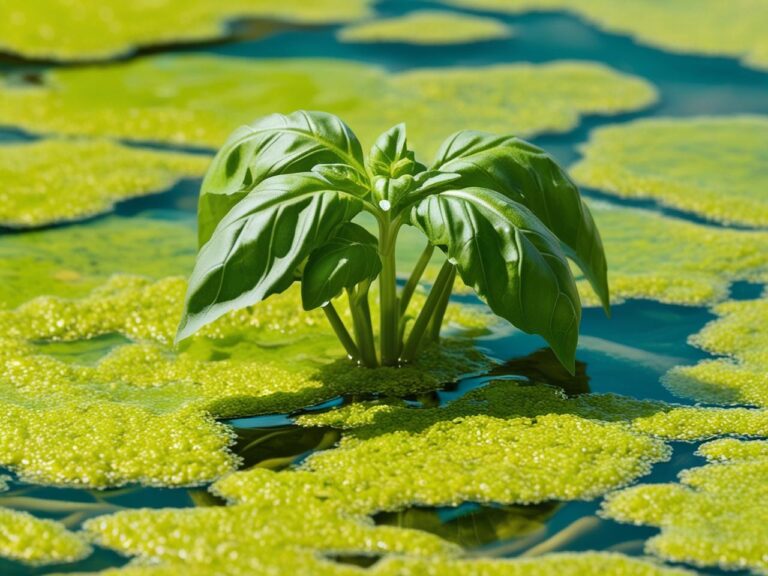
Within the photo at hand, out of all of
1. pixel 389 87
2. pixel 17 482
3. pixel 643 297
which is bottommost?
pixel 17 482

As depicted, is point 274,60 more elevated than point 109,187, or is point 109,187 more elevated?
point 274,60

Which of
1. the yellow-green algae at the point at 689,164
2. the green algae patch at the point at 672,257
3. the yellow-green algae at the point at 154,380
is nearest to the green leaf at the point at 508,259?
the yellow-green algae at the point at 154,380

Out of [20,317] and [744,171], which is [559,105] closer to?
[744,171]

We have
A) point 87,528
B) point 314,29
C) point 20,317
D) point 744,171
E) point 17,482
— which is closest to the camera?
point 87,528

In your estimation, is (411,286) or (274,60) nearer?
Result: (411,286)

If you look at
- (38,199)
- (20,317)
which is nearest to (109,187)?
(38,199)

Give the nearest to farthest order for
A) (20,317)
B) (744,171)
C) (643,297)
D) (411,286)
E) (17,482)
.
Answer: (17,482), (411,286), (20,317), (643,297), (744,171)
